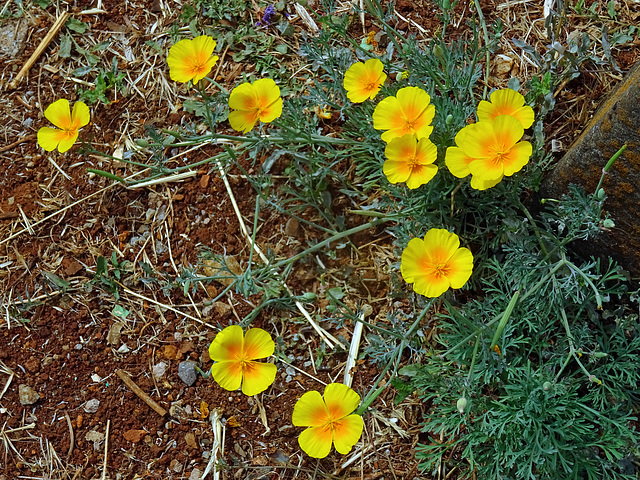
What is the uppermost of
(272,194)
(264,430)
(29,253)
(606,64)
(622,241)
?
(606,64)

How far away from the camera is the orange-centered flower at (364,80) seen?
6.84 ft

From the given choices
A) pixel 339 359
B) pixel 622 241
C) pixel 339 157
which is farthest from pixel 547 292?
pixel 339 157

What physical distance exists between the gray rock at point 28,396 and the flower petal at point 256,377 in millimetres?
961

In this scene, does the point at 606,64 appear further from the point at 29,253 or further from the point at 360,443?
the point at 29,253

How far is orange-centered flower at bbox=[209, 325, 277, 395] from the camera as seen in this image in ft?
6.21

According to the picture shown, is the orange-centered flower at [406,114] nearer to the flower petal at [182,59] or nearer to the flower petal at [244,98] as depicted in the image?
the flower petal at [244,98]

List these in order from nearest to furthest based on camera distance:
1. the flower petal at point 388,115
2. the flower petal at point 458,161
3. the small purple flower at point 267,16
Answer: the flower petal at point 458,161, the flower petal at point 388,115, the small purple flower at point 267,16

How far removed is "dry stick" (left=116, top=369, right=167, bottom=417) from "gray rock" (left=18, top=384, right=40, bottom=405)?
333 millimetres

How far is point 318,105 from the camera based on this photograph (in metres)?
2.46

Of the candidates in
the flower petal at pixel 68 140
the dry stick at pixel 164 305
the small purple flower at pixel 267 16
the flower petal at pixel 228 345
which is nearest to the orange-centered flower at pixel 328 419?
the flower petal at pixel 228 345

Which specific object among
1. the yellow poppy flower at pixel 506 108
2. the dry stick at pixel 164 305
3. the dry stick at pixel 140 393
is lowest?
the dry stick at pixel 140 393

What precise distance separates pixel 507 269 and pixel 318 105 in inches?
40.1

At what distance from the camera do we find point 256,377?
194 cm

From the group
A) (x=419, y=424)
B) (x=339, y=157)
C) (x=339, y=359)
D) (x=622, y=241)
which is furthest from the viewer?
(x=339, y=157)
